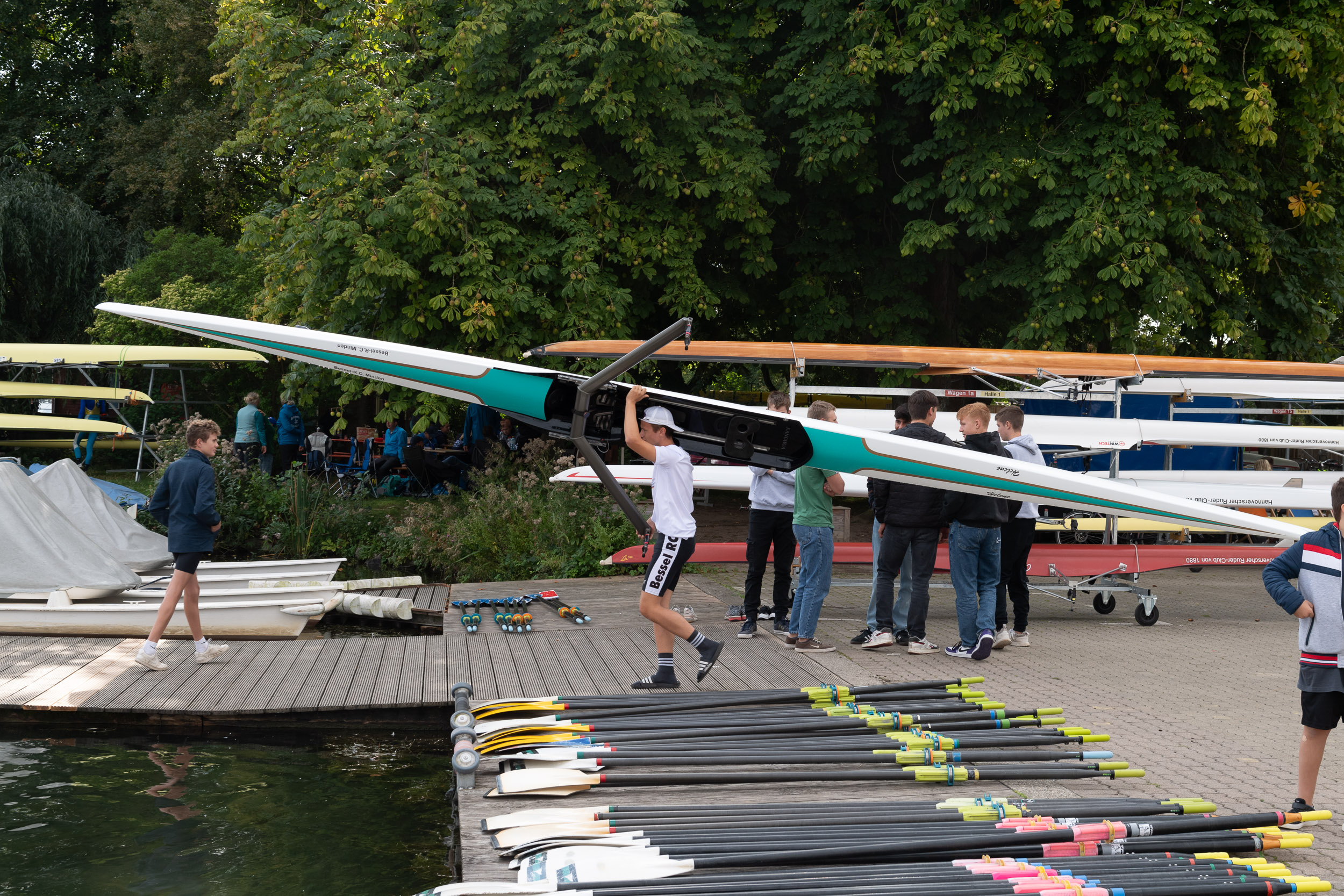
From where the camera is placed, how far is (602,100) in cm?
1304

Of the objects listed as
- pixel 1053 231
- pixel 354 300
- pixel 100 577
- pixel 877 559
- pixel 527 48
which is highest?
pixel 527 48

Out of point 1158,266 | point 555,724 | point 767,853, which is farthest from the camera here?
point 1158,266

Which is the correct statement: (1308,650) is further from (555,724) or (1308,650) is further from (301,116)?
(301,116)

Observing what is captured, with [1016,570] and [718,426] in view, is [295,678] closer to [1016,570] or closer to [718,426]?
[718,426]

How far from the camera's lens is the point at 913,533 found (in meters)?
7.95

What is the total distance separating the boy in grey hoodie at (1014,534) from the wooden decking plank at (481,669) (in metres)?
4.06

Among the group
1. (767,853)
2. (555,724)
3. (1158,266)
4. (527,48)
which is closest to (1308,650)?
(767,853)

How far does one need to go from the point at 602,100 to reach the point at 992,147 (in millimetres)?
5221

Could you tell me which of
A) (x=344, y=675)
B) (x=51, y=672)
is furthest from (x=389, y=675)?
(x=51, y=672)

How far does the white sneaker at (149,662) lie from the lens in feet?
24.5

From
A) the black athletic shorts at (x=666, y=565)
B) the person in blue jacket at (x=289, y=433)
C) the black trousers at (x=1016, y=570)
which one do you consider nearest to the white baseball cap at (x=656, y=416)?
the black athletic shorts at (x=666, y=565)

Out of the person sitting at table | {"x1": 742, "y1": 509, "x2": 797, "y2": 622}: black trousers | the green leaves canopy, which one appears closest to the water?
{"x1": 742, "y1": 509, "x2": 797, "y2": 622}: black trousers

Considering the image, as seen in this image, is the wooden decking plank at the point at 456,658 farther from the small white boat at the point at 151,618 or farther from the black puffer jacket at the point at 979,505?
the black puffer jacket at the point at 979,505

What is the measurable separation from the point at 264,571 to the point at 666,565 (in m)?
A: 6.42
